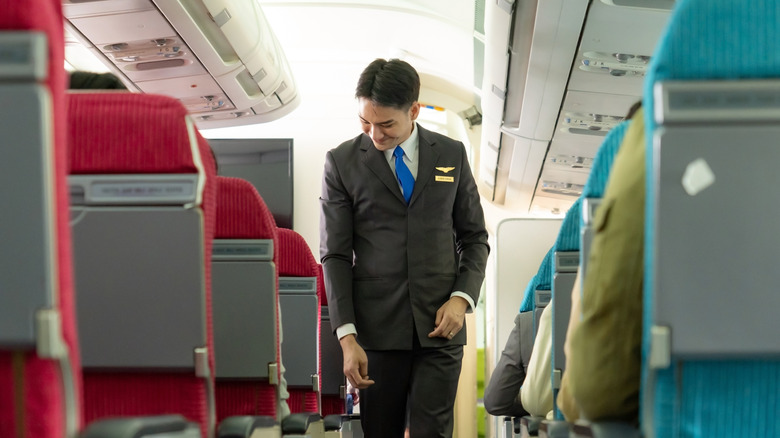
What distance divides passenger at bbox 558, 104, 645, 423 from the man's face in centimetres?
206

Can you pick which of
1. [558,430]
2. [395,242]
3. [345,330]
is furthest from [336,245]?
[558,430]

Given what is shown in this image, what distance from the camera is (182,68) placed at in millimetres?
6297

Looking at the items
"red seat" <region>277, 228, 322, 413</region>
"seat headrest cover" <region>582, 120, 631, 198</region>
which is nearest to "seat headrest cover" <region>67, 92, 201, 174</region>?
"seat headrest cover" <region>582, 120, 631, 198</region>

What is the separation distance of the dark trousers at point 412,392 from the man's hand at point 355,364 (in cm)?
8

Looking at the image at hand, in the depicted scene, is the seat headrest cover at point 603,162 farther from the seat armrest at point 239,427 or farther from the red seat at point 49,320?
the red seat at point 49,320

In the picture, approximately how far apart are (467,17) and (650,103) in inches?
325

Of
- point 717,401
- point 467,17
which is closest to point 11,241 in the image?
point 717,401

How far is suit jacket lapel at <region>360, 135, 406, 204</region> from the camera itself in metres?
3.54

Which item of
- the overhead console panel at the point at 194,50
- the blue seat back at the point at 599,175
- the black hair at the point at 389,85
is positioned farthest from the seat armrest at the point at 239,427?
the overhead console panel at the point at 194,50

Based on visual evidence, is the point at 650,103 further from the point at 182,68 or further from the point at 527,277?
the point at 527,277

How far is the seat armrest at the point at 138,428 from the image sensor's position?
1.29m

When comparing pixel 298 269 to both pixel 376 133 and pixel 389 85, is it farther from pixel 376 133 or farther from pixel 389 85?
pixel 389 85

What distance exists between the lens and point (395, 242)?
3.54m

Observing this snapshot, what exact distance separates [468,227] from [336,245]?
543 mm
